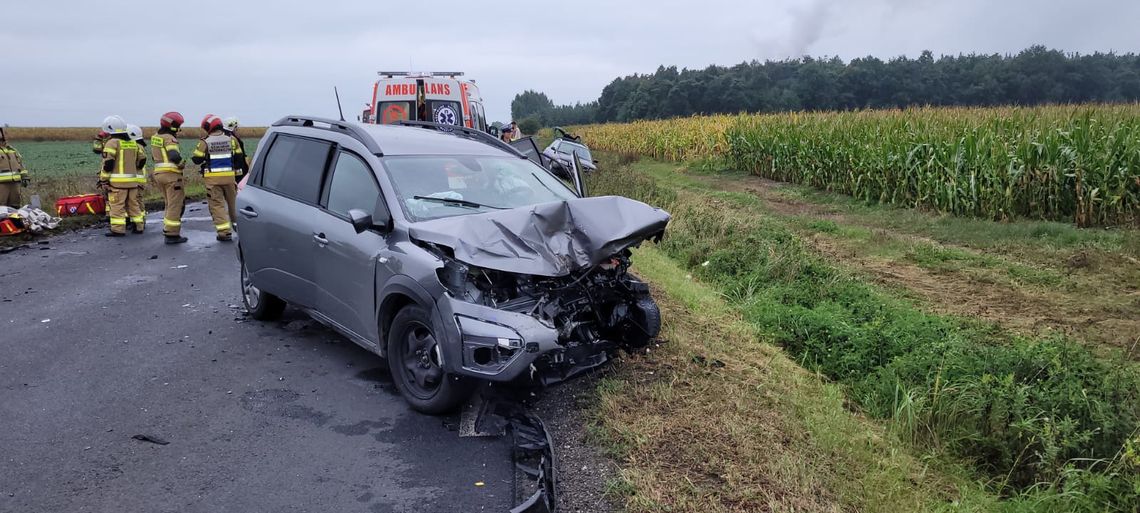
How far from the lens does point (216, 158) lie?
11.0 metres

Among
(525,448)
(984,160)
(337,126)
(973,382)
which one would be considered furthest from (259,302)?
(984,160)

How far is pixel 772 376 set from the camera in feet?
17.4

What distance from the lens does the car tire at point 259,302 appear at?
21.7 feet

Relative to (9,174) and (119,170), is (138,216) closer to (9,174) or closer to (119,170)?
(119,170)

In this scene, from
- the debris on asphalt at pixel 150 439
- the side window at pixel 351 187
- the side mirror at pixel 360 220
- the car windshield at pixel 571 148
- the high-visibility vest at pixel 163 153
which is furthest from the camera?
the car windshield at pixel 571 148

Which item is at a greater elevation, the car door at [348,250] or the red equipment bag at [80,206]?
the car door at [348,250]

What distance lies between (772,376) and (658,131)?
1111 inches

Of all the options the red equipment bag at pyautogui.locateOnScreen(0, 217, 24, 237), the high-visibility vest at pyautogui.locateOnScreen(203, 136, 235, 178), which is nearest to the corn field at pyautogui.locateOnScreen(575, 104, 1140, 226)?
the high-visibility vest at pyautogui.locateOnScreen(203, 136, 235, 178)

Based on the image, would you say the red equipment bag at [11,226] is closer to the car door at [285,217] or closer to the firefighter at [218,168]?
the firefighter at [218,168]

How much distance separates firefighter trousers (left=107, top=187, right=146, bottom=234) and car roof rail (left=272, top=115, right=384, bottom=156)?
6502 millimetres

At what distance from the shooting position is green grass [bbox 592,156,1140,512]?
13.8ft

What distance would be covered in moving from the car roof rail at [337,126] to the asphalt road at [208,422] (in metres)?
1.70

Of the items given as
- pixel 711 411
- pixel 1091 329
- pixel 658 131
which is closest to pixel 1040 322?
pixel 1091 329

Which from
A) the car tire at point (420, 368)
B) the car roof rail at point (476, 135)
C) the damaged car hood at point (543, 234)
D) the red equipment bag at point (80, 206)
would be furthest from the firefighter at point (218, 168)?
the damaged car hood at point (543, 234)
